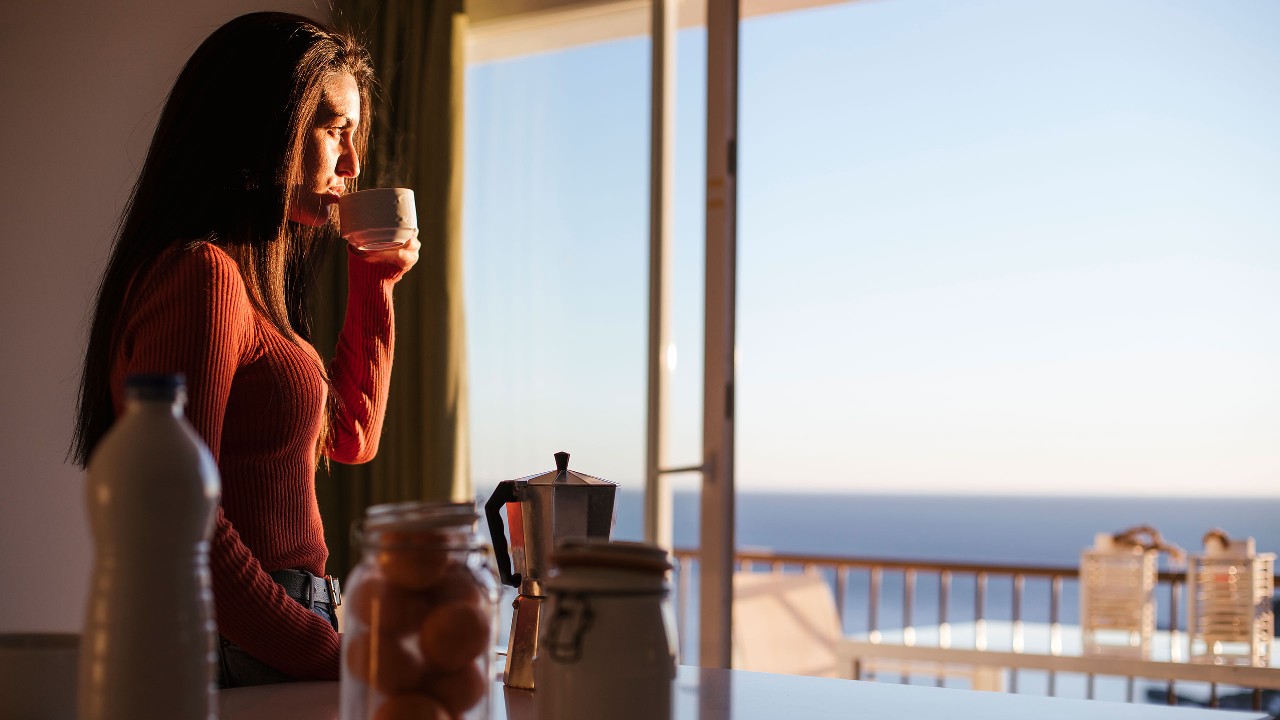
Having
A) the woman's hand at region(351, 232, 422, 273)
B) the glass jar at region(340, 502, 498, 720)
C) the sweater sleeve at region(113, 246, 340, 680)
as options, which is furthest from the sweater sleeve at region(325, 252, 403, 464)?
the glass jar at region(340, 502, 498, 720)

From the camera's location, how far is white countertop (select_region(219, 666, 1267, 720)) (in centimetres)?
102

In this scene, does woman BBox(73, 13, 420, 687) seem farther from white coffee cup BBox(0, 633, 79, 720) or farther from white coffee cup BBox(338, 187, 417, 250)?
white coffee cup BBox(0, 633, 79, 720)

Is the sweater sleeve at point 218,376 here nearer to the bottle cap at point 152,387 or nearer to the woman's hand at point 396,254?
the woman's hand at point 396,254

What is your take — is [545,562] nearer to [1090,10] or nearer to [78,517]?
[78,517]

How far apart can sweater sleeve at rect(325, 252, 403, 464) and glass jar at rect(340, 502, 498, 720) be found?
893 mm

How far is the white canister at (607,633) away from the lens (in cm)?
80

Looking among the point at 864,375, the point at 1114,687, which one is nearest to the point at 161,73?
the point at 1114,687

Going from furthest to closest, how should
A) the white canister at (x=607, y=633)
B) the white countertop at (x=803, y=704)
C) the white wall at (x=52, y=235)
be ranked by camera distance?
the white wall at (x=52, y=235)
the white countertop at (x=803, y=704)
the white canister at (x=607, y=633)

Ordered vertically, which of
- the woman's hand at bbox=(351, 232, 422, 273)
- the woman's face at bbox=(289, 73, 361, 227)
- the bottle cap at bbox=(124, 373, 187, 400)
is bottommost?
the bottle cap at bbox=(124, 373, 187, 400)

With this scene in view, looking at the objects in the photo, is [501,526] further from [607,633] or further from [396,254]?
[396,254]

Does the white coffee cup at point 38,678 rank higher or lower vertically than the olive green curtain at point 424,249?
lower

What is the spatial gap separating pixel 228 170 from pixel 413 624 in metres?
0.75

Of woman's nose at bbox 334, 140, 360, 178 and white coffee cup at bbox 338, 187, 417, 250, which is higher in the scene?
woman's nose at bbox 334, 140, 360, 178

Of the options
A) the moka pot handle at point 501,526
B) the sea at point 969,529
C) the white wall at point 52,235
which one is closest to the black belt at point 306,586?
the moka pot handle at point 501,526
